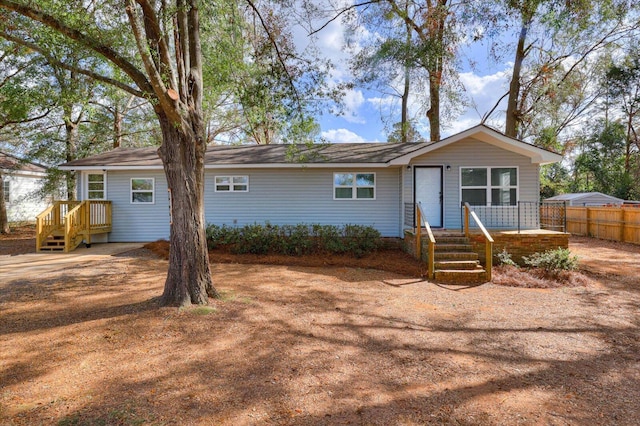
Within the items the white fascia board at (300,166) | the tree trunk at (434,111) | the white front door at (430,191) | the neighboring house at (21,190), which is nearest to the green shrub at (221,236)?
the white fascia board at (300,166)

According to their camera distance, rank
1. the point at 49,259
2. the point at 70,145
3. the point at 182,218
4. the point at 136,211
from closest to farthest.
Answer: the point at 182,218
the point at 49,259
the point at 136,211
the point at 70,145

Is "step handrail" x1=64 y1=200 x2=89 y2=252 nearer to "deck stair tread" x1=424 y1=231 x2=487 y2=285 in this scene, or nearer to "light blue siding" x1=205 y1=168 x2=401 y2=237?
"light blue siding" x1=205 y1=168 x2=401 y2=237

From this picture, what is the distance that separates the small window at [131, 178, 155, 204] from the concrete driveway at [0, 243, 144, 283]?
5.29 feet

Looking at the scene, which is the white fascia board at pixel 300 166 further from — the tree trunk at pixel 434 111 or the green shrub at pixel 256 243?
the tree trunk at pixel 434 111

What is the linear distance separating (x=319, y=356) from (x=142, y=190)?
11.0 m

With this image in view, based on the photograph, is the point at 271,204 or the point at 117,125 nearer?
the point at 271,204

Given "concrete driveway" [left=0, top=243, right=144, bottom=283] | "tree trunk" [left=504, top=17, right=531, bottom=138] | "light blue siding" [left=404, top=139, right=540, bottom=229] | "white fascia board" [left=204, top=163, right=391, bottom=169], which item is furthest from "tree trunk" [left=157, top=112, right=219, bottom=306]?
"tree trunk" [left=504, top=17, right=531, bottom=138]

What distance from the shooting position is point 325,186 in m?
12.0

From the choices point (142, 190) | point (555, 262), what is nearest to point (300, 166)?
point (142, 190)

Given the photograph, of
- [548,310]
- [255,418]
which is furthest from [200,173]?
[548,310]

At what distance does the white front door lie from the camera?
35.4 ft

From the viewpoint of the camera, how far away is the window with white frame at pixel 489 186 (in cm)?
1052

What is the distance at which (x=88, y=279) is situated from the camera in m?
7.27

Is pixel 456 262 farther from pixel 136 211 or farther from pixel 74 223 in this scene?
pixel 74 223
